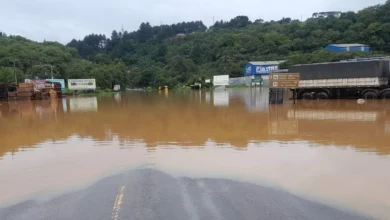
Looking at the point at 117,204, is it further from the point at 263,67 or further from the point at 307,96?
the point at 263,67

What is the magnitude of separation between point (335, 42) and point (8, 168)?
79.3 meters

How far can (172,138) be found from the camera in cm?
997

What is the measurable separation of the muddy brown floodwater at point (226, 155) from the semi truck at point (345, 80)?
305 inches

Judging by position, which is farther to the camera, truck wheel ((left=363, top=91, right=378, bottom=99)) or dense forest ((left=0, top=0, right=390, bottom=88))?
dense forest ((left=0, top=0, right=390, bottom=88))

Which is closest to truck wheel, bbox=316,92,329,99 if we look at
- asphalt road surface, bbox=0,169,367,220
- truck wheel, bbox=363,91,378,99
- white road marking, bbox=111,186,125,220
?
truck wheel, bbox=363,91,378,99

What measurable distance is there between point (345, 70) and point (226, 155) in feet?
54.7

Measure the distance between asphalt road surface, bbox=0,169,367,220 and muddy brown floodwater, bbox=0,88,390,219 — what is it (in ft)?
1.28

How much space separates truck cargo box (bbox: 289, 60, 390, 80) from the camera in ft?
64.2

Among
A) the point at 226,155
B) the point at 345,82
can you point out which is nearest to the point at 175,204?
the point at 226,155

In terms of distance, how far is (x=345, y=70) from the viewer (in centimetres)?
2075

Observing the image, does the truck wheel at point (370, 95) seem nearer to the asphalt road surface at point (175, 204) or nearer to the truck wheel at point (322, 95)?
the truck wheel at point (322, 95)

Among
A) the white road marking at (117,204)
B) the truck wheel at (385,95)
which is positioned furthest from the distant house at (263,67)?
the white road marking at (117,204)

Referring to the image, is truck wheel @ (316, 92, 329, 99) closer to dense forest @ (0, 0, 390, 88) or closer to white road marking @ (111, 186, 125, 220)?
white road marking @ (111, 186, 125, 220)

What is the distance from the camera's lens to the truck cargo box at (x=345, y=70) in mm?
19578
